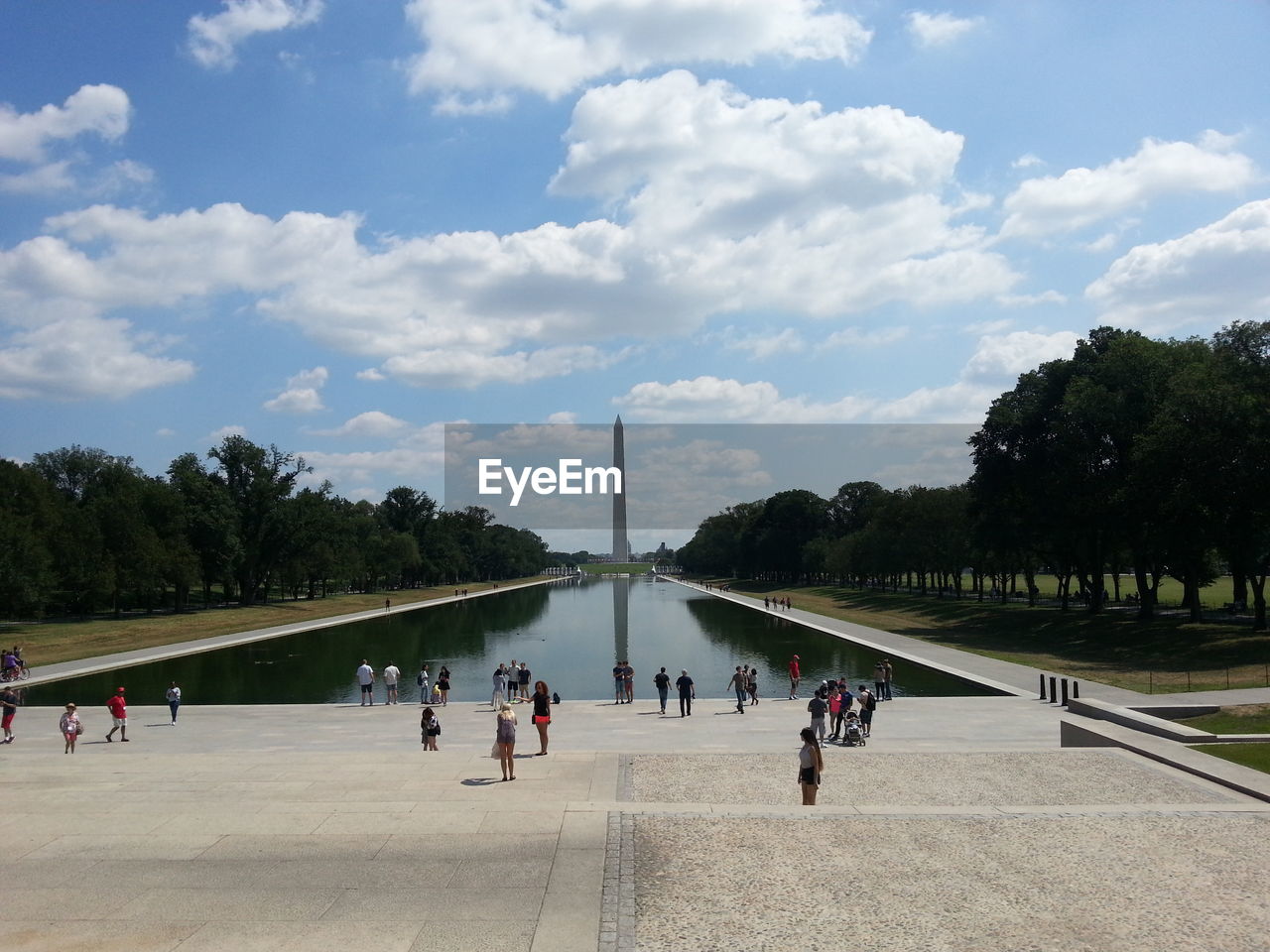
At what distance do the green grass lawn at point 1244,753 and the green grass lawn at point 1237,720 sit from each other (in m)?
1.52

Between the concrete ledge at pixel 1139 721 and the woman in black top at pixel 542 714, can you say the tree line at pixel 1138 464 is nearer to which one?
the concrete ledge at pixel 1139 721

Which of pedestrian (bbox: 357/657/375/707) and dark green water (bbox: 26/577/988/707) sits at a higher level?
pedestrian (bbox: 357/657/375/707)

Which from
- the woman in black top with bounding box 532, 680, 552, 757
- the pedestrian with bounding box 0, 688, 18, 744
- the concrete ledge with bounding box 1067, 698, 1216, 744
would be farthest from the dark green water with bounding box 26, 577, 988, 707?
the woman in black top with bounding box 532, 680, 552, 757

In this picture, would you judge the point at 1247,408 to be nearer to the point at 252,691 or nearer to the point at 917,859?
the point at 917,859

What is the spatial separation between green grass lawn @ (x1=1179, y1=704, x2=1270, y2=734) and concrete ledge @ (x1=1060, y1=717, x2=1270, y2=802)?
5.02ft

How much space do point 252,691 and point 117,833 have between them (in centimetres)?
2321

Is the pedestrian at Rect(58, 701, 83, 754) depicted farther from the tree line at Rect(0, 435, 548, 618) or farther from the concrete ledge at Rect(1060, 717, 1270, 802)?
the tree line at Rect(0, 435, 548, 618)

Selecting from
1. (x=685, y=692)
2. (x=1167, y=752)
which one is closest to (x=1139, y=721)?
(x=1167, y=752)

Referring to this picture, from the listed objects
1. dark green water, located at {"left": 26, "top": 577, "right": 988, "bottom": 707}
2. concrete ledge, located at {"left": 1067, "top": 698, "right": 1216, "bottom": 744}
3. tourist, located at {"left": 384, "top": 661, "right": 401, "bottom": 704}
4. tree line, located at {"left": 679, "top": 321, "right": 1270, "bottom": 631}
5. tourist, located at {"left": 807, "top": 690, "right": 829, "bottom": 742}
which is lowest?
dark green water, located at {"left": 26, "top": 577, "right": 988, "bottom": 707}

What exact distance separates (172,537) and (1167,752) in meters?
77.3

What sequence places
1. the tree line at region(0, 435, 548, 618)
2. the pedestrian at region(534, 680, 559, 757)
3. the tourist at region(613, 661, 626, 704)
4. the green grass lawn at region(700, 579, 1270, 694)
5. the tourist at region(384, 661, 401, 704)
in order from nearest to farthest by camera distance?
the pedestrian at region(534, 680, 559, 757), the tourist at region(613, 661, 626, 704), the tourist at region(384, 661, 401, 704), the green grass lawn at region(700, 579, 1270, 694), the tree line at region(0, 435, 548, 618)

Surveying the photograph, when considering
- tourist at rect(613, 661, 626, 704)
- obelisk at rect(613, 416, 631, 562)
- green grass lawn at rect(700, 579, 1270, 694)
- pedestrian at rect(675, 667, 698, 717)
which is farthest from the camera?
obelisk at rect(613, 416, 631, 562)

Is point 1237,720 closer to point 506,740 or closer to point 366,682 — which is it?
point 506,740

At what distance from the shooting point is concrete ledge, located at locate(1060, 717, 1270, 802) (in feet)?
48.2
